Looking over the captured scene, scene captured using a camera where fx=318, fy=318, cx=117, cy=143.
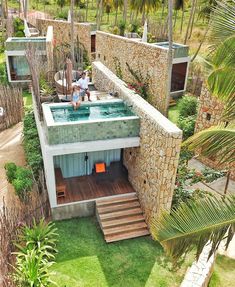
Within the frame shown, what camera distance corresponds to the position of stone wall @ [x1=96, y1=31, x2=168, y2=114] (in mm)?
17391

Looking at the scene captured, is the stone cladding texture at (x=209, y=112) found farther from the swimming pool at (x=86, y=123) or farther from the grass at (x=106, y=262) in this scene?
the grass at (x=106, y=262)

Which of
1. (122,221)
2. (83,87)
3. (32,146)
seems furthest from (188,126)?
(32,146)

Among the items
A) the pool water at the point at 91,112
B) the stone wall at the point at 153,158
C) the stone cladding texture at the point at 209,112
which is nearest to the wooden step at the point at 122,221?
the stone wall at the point at 153,158

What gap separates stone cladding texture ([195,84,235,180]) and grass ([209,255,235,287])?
16.0 feet

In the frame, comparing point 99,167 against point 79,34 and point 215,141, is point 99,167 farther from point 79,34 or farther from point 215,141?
point 79,34

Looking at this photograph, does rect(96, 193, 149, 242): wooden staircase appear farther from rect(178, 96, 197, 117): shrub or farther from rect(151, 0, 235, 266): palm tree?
rect(178, 96, 197, 117): shrub

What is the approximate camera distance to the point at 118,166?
14469 millimetres

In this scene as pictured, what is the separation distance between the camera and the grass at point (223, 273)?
9797 mm

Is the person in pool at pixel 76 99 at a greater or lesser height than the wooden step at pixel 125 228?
greater

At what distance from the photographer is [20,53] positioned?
26812 millimetres

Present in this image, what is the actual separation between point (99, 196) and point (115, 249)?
2286 mm

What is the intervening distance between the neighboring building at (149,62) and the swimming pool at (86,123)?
486cm

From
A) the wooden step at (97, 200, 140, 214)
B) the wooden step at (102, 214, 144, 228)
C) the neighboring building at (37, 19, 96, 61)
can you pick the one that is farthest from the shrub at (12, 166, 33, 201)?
the neighboring building at (37, 19, 96, 61)

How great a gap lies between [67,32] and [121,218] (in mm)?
25163
